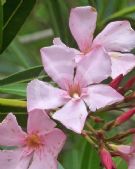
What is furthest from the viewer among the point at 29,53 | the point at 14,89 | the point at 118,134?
the point at 29,53

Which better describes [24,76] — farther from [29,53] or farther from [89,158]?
[29,53]

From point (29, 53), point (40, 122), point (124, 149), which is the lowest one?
point (29, 53)

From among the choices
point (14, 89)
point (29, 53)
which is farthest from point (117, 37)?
point (29, 53)

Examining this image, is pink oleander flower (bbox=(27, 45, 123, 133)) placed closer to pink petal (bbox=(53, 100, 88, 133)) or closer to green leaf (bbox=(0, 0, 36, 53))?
pink petal (bbox=(53, 100, 88, 133))

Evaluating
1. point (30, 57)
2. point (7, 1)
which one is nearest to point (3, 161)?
point (7, 1)

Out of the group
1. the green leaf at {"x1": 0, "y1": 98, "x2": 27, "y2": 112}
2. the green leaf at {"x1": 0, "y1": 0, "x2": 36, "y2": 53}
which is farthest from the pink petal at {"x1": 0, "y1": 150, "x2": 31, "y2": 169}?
the green leaf at {"x1": 0, "y1": 0, "x2": 36, "y2": 53}

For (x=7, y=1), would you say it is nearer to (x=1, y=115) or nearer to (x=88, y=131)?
(x=1, y=115)

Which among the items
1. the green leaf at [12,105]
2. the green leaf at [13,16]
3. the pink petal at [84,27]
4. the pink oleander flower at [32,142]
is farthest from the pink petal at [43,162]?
the green leaf at [13,16]
